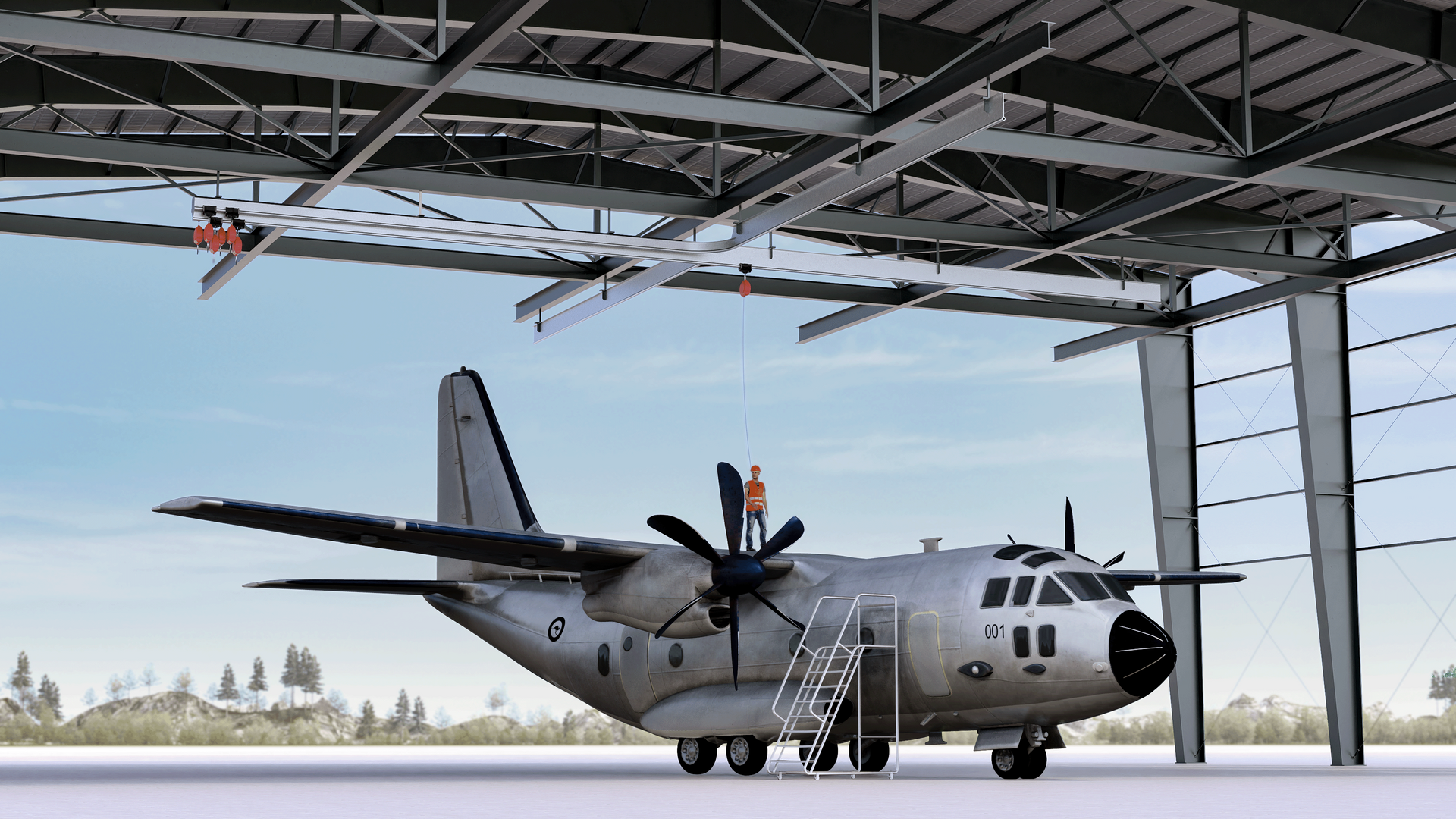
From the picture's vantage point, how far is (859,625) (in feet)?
58.9

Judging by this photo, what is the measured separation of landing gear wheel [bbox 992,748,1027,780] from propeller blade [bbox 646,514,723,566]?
4.41 meters

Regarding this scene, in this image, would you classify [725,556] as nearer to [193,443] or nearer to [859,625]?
[859,625]

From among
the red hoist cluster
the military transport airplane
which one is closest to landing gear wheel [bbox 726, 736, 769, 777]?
the military transport airplane

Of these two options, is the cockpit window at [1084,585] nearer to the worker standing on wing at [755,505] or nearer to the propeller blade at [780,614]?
the propeller blade at [780,614]

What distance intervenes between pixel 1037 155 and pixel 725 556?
6.68m

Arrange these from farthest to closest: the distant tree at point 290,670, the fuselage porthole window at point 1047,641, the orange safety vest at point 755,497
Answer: the distant tree at point 290,670
the orange safety vest at point 755,497
the fuselage porthole window at point 1047,641

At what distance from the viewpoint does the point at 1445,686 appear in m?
29.0

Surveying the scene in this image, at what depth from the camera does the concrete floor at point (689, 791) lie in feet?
36.3

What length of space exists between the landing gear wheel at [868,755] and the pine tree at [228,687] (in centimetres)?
3135

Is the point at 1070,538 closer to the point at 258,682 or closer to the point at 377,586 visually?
the point at 377,586

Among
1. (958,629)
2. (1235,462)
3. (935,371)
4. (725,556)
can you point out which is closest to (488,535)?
(725,556)

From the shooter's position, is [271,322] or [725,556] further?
[271,322]

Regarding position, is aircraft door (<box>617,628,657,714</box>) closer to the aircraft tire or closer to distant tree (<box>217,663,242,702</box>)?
the aircraft tire

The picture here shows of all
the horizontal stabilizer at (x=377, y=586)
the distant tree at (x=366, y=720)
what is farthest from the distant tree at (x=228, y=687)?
the horizontal stabilizer at (x=377, y=586)
